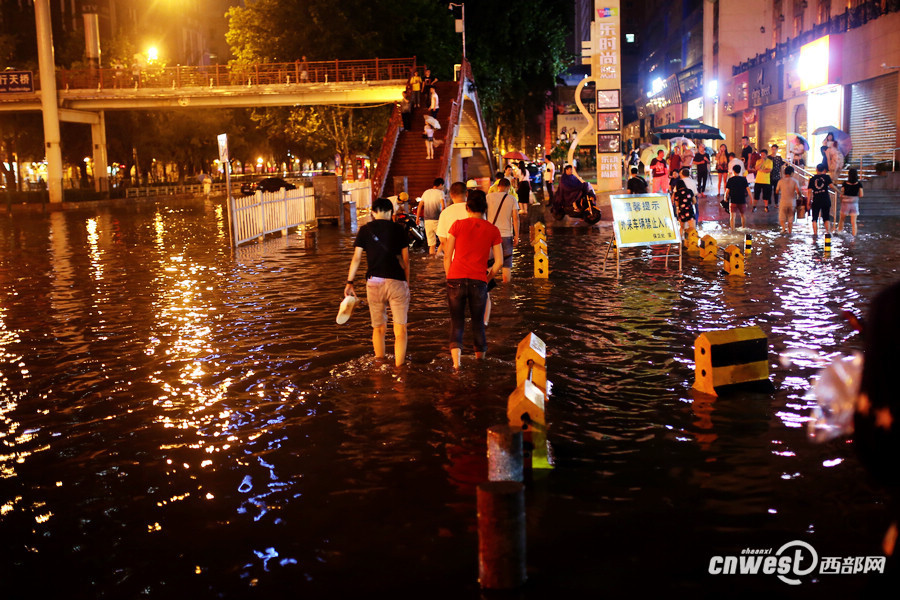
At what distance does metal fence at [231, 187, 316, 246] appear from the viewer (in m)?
22.7

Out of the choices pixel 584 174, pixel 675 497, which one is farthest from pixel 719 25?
pixel 675 497

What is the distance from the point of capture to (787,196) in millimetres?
20250

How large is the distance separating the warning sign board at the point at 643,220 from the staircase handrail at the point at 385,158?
56.1 ft

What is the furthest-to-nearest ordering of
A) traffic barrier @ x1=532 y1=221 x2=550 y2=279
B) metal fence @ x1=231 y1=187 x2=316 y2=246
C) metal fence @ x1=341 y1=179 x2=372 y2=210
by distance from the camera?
metal fence @ x1=341 y1=179 x2=372 y2=210, metal fence @ x1=231 y1=187 x2=316 y2=246, traffic barrier @ x1=532 y1=221 x2=550 y2=279

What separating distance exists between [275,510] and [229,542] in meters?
0.48

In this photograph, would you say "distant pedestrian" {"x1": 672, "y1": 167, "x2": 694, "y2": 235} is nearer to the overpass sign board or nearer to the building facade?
the building facade

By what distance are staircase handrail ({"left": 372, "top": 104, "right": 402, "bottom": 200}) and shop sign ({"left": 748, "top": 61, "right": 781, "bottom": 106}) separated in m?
18.1

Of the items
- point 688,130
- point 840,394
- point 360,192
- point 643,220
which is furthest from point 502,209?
point 360,192

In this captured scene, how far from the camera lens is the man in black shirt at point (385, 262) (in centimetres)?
855

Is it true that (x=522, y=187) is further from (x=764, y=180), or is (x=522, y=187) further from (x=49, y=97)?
(x=49, y=97)

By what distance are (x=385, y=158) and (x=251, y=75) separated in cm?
1769

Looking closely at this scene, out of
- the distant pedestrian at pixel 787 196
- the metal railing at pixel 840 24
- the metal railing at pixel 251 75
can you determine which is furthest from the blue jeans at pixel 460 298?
the metal railing at pixel 251 75

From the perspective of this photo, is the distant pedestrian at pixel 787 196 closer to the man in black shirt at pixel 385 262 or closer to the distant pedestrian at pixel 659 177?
the distant pedestrian at pixel 659 177

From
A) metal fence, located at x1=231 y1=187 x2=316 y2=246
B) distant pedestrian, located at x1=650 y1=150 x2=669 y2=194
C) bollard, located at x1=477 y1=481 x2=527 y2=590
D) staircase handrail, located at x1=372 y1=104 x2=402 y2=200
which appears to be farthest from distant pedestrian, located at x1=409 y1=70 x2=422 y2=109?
bollard, located at x1=477 y1=481 x2=527 y2=590
